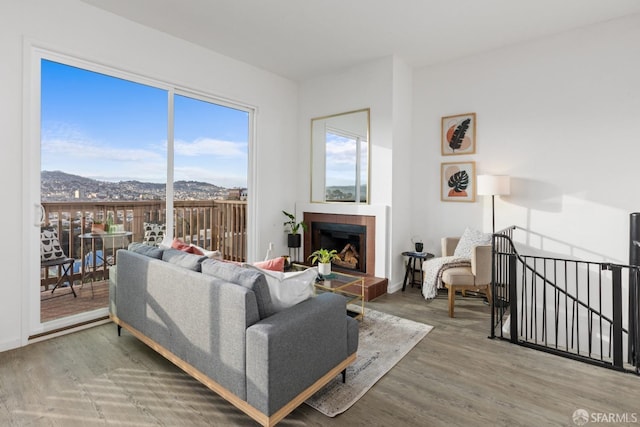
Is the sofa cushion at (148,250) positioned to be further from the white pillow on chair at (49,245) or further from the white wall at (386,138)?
the white wall at (386,138)

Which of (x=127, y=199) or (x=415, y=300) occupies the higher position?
(x=127, y=199)

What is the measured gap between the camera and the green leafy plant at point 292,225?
514 cm

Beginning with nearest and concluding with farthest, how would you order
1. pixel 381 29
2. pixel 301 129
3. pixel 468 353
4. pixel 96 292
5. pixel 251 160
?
pixel 468 353 → pixel 96 292 → pixel 381 29 → pixel 251 160 → pixel 301 129

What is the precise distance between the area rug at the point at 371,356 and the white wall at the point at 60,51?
2.58 meters

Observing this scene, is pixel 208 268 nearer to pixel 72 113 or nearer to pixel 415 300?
pixel 72 113

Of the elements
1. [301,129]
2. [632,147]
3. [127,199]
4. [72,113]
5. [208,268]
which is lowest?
[208,268]

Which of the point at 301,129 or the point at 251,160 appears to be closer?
the point at 251,160

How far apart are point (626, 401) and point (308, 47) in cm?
427

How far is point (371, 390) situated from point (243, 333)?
101 cm

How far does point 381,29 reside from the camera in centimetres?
363

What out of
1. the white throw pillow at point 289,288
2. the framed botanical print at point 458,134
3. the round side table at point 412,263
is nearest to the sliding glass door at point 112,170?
the white throw pillow at point 289,288

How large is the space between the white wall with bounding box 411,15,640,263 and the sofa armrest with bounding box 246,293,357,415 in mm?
3106

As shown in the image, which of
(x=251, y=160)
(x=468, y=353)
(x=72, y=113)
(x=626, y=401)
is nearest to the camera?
(x=626, y=401)

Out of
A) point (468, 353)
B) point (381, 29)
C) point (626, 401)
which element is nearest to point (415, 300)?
point (468, 353)
